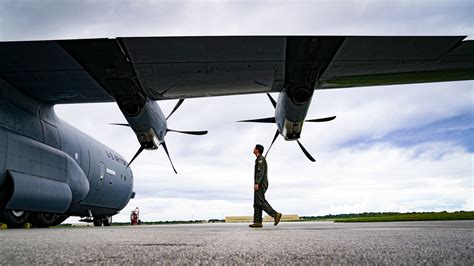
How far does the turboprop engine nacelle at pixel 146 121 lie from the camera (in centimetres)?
933

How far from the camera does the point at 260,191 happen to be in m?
9.05

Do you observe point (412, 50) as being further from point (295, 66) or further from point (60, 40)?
point (60, 40)

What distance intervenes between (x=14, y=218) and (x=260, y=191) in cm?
796

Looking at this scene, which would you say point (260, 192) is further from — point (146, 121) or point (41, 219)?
point (41, 219)

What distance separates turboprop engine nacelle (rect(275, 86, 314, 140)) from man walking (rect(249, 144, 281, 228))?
1.03 m

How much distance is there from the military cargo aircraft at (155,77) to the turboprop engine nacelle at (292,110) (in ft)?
0.08

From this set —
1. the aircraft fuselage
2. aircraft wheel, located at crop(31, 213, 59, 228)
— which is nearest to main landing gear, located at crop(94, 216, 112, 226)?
the aircraft fuselage

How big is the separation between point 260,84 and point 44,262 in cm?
795

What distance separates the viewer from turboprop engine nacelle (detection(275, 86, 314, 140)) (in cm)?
887

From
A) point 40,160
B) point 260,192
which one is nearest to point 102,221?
point 40,160

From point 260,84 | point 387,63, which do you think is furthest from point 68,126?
point 387,63

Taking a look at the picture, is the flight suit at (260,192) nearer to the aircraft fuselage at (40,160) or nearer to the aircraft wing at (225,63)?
the aircraft wing at (225,63)

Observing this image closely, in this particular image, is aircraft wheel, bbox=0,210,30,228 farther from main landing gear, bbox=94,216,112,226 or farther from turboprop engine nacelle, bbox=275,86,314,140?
turboprop engine nacelle, bbox=275,86,314,140

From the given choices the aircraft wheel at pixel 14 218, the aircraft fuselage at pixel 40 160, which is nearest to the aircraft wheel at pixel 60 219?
the aircraft fuselage at pixel 40 160
